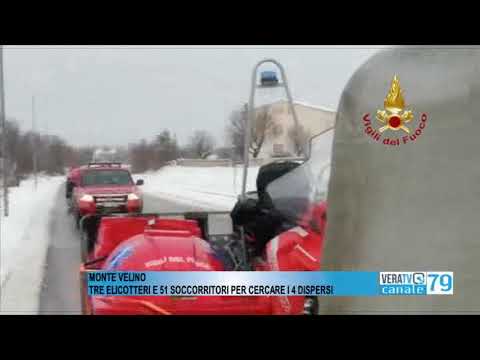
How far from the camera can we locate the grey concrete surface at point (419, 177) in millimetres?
1613

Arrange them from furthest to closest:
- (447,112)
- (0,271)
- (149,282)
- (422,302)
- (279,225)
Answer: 1. (0,271)
2. (279,225)
3. (149,282)
4. (422,302)
5. (447,112)

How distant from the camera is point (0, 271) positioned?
6.54 metres

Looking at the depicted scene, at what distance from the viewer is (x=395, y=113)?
1.68 meters

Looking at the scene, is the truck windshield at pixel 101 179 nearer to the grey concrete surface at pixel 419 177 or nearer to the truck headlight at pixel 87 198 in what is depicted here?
the truck headlight at pixel 87 198

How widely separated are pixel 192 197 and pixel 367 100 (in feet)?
49.2

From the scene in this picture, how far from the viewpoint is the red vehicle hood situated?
10.6 m

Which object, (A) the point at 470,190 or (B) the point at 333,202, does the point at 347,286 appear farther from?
(A) the point at 470,190

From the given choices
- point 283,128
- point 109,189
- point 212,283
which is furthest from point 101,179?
point 212,283

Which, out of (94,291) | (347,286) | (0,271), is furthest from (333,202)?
(0,271)

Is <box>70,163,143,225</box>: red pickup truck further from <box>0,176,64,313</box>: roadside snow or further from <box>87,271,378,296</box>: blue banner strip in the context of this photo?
<box>87,271,378,296</box>: blue banner strip

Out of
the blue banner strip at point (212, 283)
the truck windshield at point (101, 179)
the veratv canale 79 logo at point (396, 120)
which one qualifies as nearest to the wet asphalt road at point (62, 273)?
the truck windshield at point (101, 179)

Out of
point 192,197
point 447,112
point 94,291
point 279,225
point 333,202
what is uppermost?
point 447,112

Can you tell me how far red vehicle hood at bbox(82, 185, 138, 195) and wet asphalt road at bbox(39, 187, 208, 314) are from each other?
92 centimetres

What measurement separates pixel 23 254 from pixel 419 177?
24.9 feet
